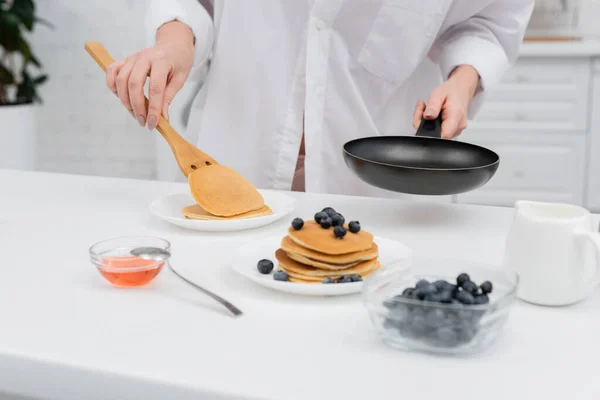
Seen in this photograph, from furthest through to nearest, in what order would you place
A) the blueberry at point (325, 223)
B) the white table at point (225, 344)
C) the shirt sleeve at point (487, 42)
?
1. the shirt sleeve at point (487, 42)
2. the blueberry at point (325, 223)
3. the white table at point (225, 344)

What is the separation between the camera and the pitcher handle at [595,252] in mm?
671

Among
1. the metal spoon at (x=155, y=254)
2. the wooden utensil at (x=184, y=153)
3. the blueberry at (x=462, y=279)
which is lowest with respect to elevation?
the metal spoon at (x=155, y=254)

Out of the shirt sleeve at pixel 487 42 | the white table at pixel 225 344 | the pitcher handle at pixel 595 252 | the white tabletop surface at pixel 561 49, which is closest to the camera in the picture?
the white table at pixel 225 344

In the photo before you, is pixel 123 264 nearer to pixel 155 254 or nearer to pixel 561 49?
pixel 155 254

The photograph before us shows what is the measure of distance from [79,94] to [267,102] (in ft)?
7.48

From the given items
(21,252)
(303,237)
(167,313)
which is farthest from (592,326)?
(21,252)

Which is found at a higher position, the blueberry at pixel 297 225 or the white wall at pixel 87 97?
the white wall at pixel 87 97

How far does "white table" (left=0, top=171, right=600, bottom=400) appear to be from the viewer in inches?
22.1

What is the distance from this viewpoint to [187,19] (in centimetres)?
139

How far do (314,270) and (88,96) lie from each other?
9.76 ft

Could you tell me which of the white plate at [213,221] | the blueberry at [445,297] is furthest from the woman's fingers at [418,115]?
the blueberry at [445,297]

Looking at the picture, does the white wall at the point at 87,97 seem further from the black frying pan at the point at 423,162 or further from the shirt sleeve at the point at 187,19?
the black frying pan at the point at 423,162

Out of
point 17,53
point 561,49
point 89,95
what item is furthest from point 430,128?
point 17,53

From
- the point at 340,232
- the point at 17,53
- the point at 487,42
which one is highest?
the point at 17,53
